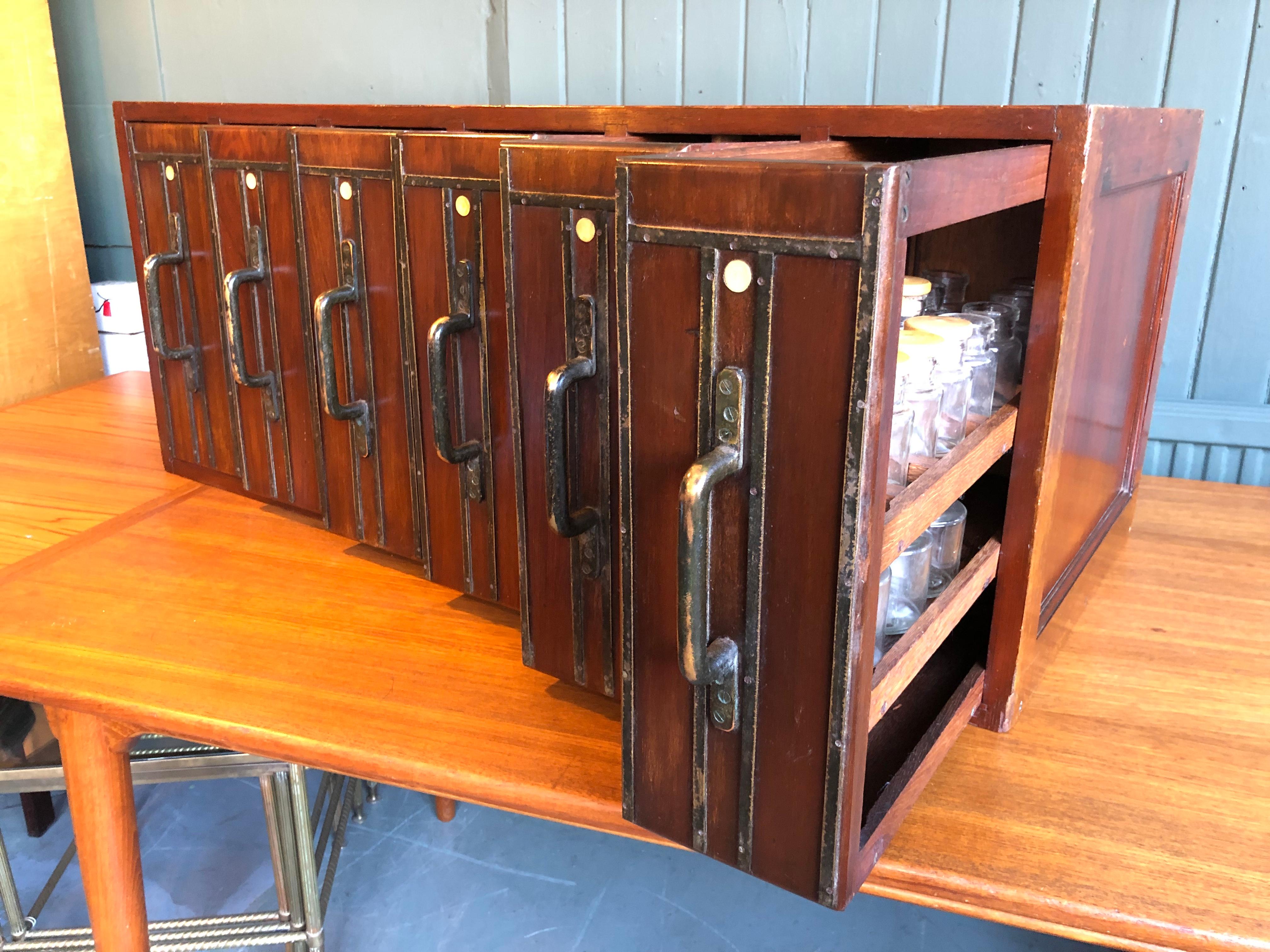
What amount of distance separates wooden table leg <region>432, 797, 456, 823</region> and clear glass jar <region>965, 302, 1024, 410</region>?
1440 mm

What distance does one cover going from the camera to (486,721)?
935mm

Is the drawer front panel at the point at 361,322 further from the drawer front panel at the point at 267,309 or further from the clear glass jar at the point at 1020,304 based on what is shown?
the clear glass jar at the point at 1020,304

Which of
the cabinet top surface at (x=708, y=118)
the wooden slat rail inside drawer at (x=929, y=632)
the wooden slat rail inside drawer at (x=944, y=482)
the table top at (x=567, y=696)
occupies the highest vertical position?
the cabinet top surface at (x=708, y=118)

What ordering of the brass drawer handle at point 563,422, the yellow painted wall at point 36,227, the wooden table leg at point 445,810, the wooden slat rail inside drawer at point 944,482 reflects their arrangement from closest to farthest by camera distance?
the wooden slat rail inside drawer at point 944,482 → the brass drawer handle at point 563,422 → the wooden table leg at point 445,810 → the yellow painted wall at point 36,227

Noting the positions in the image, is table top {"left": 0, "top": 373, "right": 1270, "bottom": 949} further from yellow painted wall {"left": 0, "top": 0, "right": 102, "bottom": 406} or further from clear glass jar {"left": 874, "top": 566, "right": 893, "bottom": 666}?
yellow painted wall {"left": 0, "top": 0, "right": 102, "bottom": 406}

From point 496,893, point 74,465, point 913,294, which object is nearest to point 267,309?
point 74,465

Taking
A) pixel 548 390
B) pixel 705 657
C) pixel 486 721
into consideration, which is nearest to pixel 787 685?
pixel 705 657

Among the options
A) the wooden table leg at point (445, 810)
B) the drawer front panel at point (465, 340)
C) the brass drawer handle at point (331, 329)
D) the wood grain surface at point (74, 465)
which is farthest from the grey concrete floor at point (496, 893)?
the brass drawer handle at point (331, 329)

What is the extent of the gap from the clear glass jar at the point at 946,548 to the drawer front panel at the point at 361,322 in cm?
58

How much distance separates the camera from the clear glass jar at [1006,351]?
106 cm

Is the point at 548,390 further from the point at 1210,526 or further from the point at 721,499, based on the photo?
the point at 1210,526

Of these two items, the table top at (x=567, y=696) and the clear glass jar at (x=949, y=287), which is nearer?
the table top at (x=567, y=696)

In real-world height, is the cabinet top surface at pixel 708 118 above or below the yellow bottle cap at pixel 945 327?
above

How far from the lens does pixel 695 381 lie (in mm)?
614
